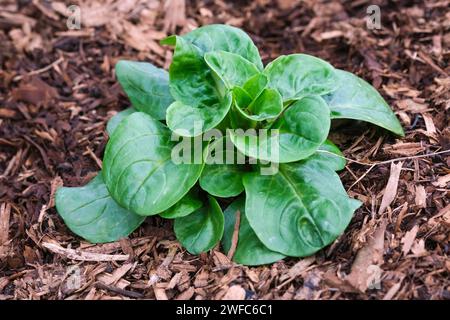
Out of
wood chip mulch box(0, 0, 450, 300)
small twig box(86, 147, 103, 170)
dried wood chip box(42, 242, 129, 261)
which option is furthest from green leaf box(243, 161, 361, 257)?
small twig box(86, 147, 103, 170)

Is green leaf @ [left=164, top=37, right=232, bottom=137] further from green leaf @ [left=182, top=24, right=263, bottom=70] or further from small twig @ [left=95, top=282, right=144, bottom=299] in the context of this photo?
small twig @ [left=95, top=282, right=144, bottom=299]

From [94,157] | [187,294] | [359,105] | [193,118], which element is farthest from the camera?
[94,157]

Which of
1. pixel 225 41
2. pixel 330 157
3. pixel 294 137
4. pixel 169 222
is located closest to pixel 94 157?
pixel 169 222

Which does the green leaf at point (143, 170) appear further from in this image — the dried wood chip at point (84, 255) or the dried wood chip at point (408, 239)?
the dried wood chip at point (408, 239)

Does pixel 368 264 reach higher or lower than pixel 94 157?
higher

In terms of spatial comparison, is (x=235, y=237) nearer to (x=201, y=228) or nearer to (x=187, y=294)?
(x=201, y=228)

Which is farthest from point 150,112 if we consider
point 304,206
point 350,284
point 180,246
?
point 350,284

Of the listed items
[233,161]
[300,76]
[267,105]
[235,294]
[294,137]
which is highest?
[300,76]

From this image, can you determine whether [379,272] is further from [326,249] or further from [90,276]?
[90,276]
